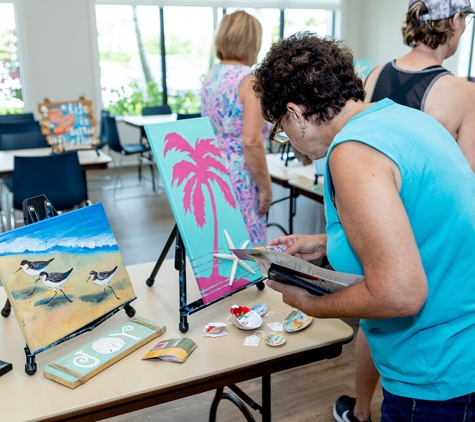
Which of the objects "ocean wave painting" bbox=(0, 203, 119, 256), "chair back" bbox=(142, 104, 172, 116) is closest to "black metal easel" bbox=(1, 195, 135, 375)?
"ocean wave painting" bbox=(0, 203, 119, 256)

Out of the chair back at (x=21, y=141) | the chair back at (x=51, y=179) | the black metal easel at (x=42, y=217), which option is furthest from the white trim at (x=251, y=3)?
the black metal easel at (x=42, y=217)

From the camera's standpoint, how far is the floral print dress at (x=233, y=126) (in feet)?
7.33

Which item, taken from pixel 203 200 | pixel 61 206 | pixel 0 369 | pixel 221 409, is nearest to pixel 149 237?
pixel 61 206

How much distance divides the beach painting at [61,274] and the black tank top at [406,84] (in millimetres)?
1041

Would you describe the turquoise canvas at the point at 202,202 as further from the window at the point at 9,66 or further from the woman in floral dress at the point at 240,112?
the window at the point at 9,66

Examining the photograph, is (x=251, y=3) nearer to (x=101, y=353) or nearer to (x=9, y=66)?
(x=9, y=66)

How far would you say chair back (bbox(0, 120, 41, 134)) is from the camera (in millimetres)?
4980

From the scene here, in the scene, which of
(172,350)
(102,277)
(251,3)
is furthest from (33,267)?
(251,3)

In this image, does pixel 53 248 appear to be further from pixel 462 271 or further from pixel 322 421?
pixel 322 421

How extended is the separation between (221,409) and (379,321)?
137 centimetres

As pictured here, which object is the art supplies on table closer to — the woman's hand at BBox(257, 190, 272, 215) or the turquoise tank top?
the turquoise tank top

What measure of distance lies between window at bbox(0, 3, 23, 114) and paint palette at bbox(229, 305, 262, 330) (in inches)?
262

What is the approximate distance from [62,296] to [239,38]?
142cm

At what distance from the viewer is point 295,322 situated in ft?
4.60
